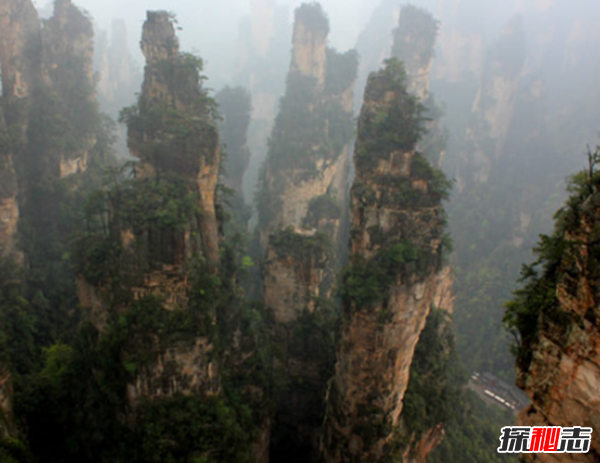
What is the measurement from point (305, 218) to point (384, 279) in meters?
18.0

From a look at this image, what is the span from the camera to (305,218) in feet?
109

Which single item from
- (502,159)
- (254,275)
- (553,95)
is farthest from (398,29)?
→ (254,275)

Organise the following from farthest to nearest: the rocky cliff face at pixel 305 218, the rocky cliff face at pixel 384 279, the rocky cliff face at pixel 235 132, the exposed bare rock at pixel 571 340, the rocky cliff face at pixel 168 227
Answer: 1. the rocky cliff face at pixel 235 132
2. the rocky cliff face at pixel 305 218
3. the rocky cliff face at pixel 384 279
4. the rocky cliff face at pixel 168 227
5. the exposed bare rock at pixel 571 340

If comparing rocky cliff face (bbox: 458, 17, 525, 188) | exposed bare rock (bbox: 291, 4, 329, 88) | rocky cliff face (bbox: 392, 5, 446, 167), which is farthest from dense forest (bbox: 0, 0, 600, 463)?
rocky cliff face (bbox: 458, 17, 525, 188)

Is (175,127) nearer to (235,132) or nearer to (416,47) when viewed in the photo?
(235,132)

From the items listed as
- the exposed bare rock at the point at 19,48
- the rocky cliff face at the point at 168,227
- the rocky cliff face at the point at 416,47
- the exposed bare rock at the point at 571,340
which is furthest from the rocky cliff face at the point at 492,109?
the exposed bare rock at the point at 571,340

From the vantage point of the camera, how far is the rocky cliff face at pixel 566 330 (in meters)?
5.02

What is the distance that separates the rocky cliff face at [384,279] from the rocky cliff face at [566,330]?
923 cm

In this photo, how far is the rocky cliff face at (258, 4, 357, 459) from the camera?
21062 mm

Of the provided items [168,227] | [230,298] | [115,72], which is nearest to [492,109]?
[230,298]

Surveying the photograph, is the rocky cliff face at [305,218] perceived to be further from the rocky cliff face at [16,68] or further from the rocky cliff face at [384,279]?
the rocky cliff face at [16,68]

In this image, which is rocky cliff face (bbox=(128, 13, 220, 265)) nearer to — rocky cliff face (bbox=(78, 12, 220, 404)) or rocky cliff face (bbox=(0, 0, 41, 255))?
rocky cliff face (bbox=(78, 12, 220, 404))

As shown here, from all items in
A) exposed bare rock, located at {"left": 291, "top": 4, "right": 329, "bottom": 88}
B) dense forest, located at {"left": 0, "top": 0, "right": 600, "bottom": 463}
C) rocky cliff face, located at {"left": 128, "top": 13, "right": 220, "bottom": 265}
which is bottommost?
dense forest, located at {"left": 0, "top": 0, "right": 600, "bottom": 463}

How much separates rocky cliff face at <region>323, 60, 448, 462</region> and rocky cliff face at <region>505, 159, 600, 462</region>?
9228 mm
